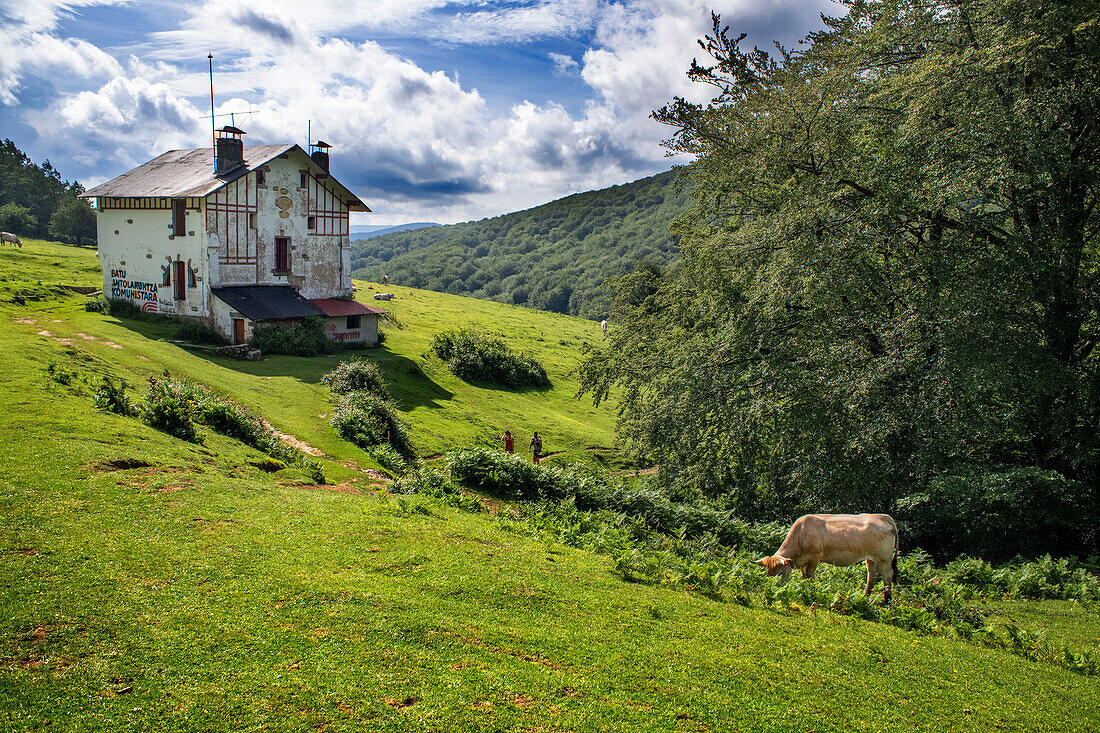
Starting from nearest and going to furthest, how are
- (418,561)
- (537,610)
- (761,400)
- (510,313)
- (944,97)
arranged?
1. (537,610)
2. (418,561)
3. (944,97)
4. (761,400)
5. (510,313)

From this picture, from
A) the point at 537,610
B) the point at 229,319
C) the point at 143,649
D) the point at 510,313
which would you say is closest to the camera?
the point at 143,649

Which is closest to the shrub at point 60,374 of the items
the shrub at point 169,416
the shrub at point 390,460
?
Result: the shrub at point 169,416

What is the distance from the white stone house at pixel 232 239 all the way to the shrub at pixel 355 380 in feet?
31.1

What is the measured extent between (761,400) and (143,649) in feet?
54.3

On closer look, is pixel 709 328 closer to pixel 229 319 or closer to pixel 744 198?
pixel 744 198

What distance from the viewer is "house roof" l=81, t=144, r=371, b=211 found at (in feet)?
136

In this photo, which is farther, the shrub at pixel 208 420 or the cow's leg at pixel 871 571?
the shrub at pixel 208 420

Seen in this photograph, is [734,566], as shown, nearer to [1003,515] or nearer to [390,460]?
[1003,515]

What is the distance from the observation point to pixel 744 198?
2259 centimetres

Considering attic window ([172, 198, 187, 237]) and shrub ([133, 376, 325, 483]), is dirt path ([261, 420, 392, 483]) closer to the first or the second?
shrub ([133, 376, 325, 483])

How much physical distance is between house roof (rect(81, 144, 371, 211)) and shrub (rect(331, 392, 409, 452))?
19750mm

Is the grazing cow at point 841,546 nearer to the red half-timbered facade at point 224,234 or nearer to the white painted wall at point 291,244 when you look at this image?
the red half-timbered facade at point 224,234

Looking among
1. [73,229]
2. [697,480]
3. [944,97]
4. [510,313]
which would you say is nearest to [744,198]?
[944,97]

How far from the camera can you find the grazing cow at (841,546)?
1366cm
